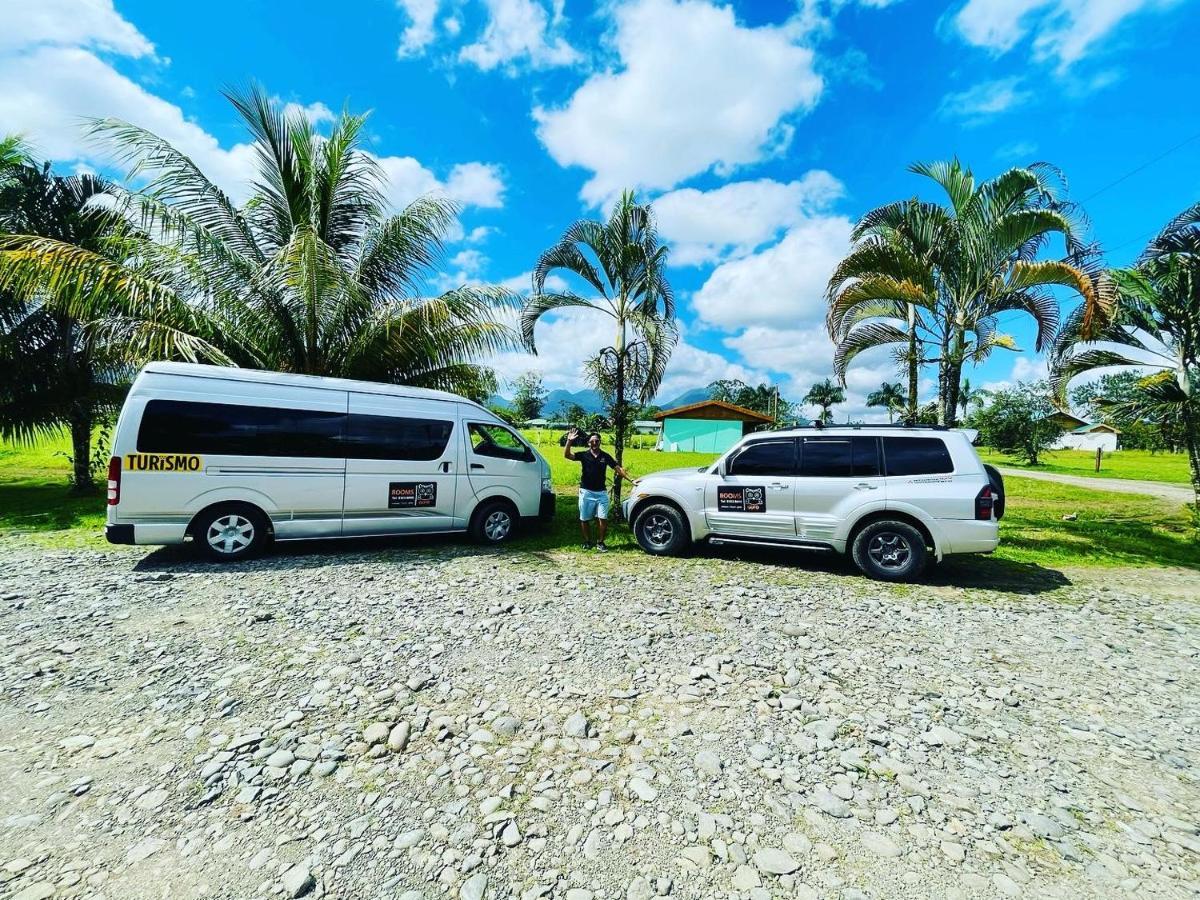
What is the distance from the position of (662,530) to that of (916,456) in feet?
11.4

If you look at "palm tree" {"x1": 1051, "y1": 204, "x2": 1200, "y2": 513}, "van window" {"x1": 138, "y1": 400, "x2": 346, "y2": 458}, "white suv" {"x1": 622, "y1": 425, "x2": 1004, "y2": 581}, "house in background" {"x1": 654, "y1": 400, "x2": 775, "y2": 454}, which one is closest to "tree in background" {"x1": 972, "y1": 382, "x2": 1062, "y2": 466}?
"house in background" {"x1": 654, "y1": 400, "x2": 775, "y2": 454}

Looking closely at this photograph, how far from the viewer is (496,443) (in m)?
8.16

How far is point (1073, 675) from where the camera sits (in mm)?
3900

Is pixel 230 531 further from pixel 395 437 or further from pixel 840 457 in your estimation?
pixel 840 457

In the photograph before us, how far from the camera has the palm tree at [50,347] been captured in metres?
10.9

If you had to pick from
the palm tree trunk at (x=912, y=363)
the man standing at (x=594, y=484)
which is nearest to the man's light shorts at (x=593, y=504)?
the man standing at (x=594, y=484)

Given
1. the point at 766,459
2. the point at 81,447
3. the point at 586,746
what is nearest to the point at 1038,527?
the point at 766,459

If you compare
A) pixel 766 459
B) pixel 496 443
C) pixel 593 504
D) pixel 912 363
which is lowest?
pixel 593 504

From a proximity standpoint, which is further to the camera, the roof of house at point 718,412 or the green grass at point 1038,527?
the roof of house at point 718,412

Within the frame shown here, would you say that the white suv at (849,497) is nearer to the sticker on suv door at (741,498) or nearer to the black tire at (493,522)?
the sticker on suv door at (741,498)

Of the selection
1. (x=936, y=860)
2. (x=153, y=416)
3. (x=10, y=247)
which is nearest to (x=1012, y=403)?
(x=936, y=860)

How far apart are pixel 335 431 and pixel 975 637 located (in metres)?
7.79

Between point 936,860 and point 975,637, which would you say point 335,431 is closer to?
point 936,860

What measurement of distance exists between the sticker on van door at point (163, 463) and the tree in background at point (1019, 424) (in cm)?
3711
